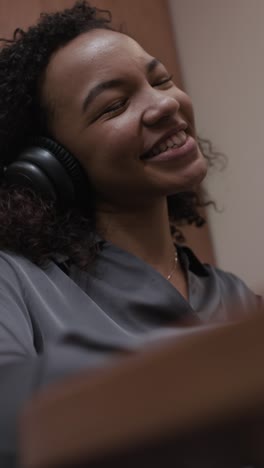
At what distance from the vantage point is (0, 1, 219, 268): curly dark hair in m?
0.86

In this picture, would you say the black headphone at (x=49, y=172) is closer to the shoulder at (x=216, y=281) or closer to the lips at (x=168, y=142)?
the lips at (x=168, y=142)

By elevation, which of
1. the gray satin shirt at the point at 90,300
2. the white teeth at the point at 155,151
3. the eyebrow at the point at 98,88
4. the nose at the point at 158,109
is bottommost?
the gray satin shirt at the point at 90,300

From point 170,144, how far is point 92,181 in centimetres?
14

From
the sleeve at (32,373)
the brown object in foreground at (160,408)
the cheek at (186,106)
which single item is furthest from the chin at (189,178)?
the brown object in foreground at (160,408)

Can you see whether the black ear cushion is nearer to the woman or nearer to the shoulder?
the woman

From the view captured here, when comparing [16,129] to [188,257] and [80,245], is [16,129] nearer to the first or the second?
[80,245]

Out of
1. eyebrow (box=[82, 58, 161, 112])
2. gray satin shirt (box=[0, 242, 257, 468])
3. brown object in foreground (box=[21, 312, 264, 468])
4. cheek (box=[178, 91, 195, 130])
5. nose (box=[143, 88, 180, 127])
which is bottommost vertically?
gray satin shirt (box=[0, 242, 257, 468])

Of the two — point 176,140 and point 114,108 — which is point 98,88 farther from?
point 176,140

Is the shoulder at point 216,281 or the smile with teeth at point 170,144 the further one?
the shoulder at point 216,281

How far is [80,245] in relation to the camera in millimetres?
872

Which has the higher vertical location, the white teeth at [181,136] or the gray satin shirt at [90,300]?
the white teeth at [181,136]

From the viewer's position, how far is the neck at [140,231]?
92 cm

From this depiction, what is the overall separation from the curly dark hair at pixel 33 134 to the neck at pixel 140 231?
0.10ft

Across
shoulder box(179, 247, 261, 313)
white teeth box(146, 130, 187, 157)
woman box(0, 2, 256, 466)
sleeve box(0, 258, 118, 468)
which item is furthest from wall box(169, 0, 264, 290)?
sleeve box(0, 258, 118, 468)
